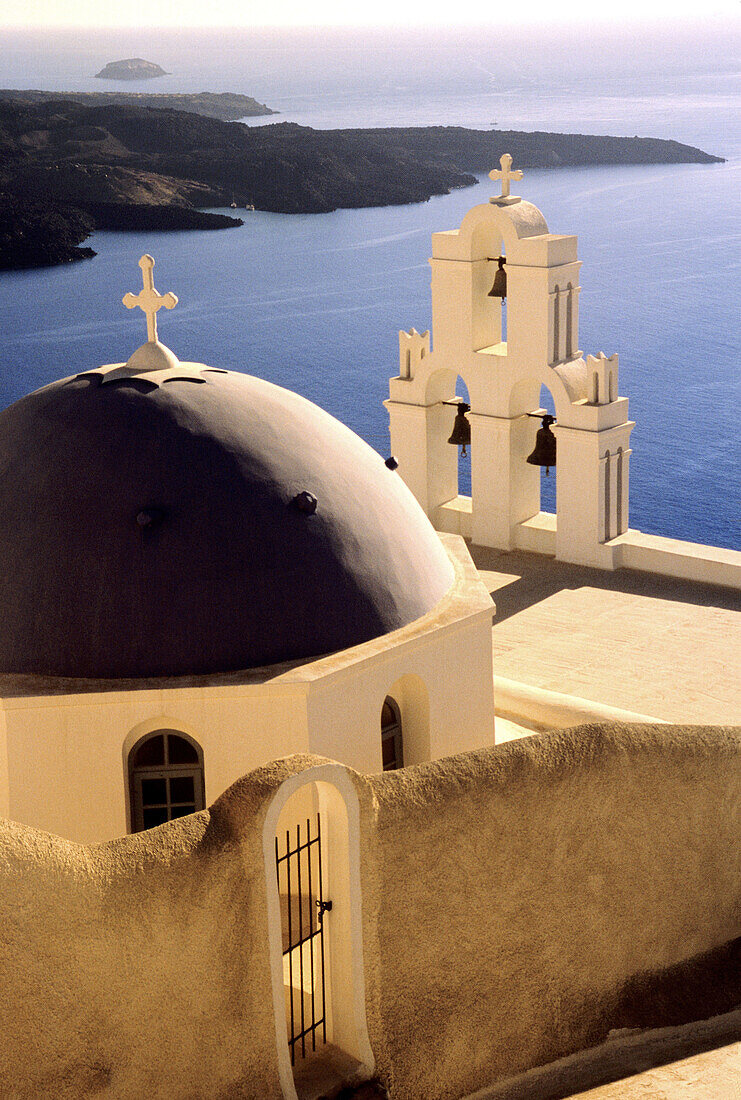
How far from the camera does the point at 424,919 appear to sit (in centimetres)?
1055

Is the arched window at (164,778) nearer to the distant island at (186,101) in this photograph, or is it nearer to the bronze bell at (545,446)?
the bronze bell at (545,446)

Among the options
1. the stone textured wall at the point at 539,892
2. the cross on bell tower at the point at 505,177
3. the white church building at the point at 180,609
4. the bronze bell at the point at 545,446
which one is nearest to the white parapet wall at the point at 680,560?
the bronze bell at the point at 545,446

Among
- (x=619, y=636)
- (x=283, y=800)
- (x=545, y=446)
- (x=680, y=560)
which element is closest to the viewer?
(x=283, y=800)

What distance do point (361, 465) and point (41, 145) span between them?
79.7 metres

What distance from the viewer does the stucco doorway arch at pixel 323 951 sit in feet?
32.7

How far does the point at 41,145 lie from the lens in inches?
3403

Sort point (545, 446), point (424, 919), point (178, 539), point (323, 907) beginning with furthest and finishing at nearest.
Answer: point (545, 446)
point (178, 539)
point (424, 919)
point (323, 907)

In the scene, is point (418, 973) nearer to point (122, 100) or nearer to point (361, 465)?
point (361, 465)

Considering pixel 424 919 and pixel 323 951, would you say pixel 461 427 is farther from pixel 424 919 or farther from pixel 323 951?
pixel 323 951

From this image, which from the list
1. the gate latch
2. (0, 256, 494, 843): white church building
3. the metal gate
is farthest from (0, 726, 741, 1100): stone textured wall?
(0, 256, 494, 843): white church building

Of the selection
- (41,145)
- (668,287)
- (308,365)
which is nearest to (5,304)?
(41,145)

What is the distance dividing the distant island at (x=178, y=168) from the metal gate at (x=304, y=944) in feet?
247

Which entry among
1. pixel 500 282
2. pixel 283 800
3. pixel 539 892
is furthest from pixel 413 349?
pixel 283 800

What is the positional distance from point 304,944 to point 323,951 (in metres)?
0.83
